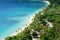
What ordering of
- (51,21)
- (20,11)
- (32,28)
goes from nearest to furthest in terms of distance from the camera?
(32,28) < (51,21) < (20,11)

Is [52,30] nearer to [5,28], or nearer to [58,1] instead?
[5,28]

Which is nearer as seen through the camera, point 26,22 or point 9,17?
point 26,22

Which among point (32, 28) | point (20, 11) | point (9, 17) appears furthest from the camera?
point (20, 11)

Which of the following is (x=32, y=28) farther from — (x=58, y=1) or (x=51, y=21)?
(x=58, y=1)

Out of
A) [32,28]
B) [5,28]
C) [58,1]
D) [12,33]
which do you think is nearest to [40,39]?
[32,28]

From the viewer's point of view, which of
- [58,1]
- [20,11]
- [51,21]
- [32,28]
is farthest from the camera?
[58,1]

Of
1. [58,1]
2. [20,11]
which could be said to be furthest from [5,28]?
[58,1]

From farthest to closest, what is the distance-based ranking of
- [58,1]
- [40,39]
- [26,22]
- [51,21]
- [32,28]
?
[58,1] < [26,22] < [51,21] < [32,28] < [40,39]

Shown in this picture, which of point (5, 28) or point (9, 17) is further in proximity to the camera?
point (9, 17)
